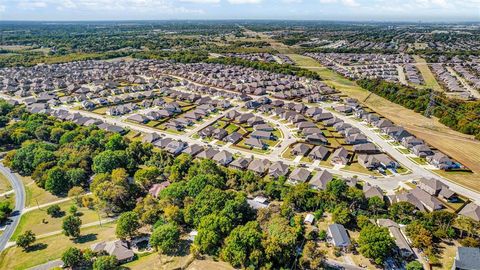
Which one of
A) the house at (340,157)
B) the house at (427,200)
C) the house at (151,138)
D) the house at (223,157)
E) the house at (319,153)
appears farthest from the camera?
the house at (151,138)

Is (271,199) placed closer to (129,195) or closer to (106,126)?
(129,195)

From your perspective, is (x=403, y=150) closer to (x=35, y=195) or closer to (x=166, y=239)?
(x=166, y=239)

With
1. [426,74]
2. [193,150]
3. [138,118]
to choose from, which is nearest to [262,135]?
[193,150]

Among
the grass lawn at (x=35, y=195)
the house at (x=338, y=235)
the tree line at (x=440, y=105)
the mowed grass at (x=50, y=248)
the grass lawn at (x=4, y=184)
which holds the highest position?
the tree line at (x=440, y=105)

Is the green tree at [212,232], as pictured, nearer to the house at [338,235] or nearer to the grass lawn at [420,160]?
the house at [338,235]

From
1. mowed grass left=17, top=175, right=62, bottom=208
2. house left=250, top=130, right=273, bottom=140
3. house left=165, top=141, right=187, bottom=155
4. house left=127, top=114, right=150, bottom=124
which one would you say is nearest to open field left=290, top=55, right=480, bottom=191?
house left=250, top=130, right=273, bottom=140

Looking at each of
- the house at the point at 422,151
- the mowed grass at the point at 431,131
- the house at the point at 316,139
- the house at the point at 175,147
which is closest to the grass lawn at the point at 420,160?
the house at the point at 422,151

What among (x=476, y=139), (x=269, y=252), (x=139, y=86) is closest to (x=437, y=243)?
(x=269, y=252)

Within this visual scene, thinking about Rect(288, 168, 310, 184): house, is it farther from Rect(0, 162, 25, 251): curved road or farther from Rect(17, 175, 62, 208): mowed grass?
Rect(0, 162, 25, 251): curved road
